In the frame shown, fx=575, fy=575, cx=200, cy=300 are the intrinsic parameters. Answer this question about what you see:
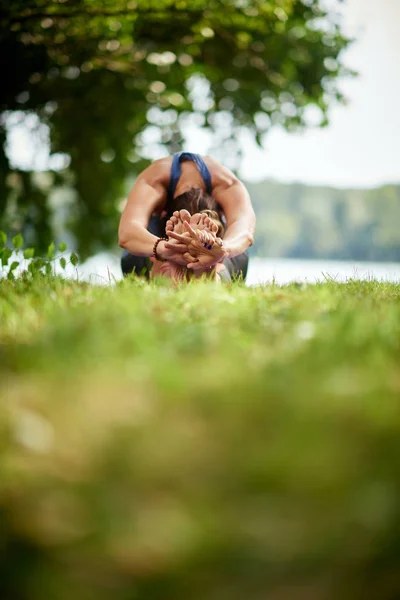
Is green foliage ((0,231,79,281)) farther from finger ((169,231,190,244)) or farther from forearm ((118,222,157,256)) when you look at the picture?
finger ((169,231,190,244))

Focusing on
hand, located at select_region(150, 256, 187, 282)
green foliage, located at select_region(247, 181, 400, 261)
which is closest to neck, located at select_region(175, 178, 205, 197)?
hand, located at select_region(150, 256, 187, 282)

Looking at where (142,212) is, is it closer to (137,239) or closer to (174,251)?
(137,239)

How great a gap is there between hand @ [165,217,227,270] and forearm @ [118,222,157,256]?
26 cm

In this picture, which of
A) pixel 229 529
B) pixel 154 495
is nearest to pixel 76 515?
pixel 154 495

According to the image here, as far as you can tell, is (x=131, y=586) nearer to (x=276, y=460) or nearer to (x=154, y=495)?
(x=154, y=495)

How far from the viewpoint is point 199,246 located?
12.6ft

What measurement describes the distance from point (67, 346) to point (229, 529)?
0.85 meters

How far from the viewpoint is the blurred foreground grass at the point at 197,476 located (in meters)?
0.77

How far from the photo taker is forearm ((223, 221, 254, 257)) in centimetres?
415

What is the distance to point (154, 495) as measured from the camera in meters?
0.87

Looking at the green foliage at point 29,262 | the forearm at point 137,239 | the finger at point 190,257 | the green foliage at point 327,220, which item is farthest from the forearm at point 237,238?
the green foliage at point 327,220

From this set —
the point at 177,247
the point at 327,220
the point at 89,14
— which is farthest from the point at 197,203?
the point at 327,220

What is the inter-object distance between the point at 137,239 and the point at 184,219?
16.5 inches

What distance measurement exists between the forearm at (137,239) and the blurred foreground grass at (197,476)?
2712 millimetres
